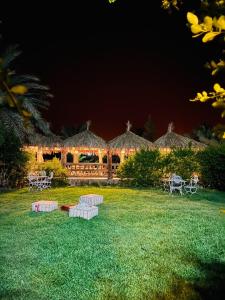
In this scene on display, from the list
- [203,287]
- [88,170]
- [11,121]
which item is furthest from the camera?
[88,170]

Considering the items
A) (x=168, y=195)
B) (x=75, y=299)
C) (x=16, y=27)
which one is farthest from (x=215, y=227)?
(x=16, y=27)

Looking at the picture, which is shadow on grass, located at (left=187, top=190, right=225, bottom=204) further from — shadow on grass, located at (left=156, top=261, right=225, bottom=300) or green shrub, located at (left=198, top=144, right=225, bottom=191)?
shadow on grass, located at (left=156, top=261, right=225, bottom=300)

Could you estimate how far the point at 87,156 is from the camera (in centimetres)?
3978

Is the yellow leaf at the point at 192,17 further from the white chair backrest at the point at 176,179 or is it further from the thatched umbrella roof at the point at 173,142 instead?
the thatched umbrella roof at the point at 173,142

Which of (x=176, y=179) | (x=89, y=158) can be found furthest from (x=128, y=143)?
(x=89, y=158)

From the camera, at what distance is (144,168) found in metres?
20.0

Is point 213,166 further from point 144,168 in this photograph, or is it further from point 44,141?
point 44,141

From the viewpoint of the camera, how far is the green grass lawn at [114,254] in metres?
5.82

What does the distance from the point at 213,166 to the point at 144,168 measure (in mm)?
3621

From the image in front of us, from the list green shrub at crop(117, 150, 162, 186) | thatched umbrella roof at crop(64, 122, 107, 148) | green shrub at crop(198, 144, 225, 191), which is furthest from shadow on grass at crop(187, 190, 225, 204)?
thatched umbrella roof at crop(64, 122, 107, 148)

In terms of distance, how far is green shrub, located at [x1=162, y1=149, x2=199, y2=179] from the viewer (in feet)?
64.7

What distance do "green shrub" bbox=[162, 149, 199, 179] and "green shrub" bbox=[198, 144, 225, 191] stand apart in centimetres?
45

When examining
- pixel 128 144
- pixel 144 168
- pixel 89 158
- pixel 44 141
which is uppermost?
pixel 44 141

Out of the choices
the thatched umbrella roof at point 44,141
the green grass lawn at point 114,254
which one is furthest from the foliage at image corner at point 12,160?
the green grass lawn at point 114,254
